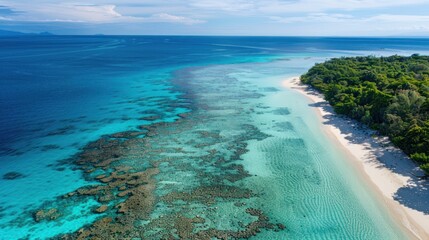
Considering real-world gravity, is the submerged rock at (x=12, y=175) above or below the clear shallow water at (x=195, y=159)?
below

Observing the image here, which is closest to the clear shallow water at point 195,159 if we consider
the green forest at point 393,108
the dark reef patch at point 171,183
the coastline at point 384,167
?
the dark reef patch at point 171,183

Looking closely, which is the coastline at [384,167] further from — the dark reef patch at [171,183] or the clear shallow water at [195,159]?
the dark reef patch at [171,183]

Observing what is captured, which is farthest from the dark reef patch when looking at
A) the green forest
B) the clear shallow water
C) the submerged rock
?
the green forest

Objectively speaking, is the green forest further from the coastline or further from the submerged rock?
the submerged rock

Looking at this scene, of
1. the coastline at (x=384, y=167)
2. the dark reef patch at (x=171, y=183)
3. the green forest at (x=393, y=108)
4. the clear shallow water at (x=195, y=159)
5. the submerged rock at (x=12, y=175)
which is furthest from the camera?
the green forest at (x=393, y=108)

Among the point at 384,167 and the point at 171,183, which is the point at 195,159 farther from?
the point at 384,167

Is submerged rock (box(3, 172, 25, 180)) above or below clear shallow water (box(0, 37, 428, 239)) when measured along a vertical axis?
below

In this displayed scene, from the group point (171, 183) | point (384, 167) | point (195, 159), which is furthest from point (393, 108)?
point (171, 183)

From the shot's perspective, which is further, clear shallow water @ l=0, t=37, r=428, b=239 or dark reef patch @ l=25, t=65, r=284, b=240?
clear shallow water @ l=0, t=37, r=428, b=239

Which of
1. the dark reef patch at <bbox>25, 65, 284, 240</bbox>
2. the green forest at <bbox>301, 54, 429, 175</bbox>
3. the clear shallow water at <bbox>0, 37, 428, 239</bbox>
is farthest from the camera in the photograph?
the green forest at <bbox>301, 54, 429, 175</bbox>

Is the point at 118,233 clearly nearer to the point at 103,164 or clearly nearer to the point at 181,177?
the point at 181,177
